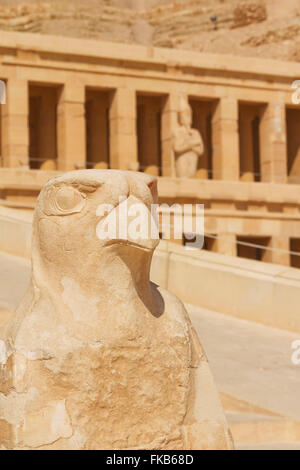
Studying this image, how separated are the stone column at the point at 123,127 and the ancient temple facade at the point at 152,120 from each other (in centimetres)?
2

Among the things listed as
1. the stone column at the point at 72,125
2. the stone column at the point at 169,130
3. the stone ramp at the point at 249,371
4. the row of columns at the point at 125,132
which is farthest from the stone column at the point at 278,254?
the stone ramp at the point at 249,371

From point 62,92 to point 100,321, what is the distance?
16220mm

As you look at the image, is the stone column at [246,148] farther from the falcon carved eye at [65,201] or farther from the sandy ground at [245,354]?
the falcon carved eye at [65,201]

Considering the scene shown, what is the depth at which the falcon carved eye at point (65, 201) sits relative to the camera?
3602 mm

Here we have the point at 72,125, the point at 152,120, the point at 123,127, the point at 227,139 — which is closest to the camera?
the point at 72,125

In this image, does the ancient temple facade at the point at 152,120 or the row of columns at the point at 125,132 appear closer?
→ the ancient temple facade at the point at 152,120

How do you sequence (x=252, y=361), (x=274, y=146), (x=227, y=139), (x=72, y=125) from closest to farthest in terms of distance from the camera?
(x=252, y=361) < (x=72, y=125) < (x=227, y=139) < (x=274, y=146)

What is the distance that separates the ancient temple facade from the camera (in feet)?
59.6

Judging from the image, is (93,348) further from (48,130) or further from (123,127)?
(48,130)

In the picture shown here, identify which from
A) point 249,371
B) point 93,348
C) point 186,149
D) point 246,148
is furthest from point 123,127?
point 93,348

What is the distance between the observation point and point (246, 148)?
77.8 ft

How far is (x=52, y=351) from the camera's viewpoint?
3.49m

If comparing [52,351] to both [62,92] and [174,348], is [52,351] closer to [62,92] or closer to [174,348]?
[174,348]

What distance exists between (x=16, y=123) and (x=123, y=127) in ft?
8.81
